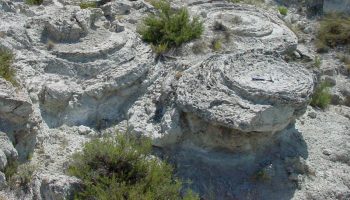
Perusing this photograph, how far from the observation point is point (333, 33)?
1369cm

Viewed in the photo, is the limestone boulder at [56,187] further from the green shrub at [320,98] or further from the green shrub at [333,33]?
the green shrub at [333,33]

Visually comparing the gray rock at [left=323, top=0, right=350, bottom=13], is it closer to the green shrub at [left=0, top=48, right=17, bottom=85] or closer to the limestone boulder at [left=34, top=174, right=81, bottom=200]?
the green shrub at [left=0, top=48, right=17, bottom=85]

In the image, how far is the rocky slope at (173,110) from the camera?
8.28 metres

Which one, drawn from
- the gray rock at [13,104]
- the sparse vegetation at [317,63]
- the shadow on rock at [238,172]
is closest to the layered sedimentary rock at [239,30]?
the sparse vegetation at [317,63]

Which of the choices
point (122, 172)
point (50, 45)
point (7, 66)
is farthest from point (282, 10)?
point (122, 172)

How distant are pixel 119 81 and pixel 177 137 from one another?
5.14ft

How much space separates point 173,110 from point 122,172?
1.77 meters

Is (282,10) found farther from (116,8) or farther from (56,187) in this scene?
(56,187)

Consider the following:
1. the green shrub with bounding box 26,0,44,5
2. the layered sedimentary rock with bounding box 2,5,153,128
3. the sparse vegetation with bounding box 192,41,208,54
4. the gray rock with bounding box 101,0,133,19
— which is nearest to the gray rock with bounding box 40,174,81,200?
the layered sedimentary rock with bounding box 2,5,153,128

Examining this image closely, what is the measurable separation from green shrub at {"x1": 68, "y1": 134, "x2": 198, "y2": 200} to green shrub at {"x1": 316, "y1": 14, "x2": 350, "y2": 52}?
7248 millimetres

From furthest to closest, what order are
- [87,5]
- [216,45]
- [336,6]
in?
[336,6] < [87,5] < [216,45]

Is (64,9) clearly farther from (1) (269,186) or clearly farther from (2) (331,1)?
(2) (331,1)

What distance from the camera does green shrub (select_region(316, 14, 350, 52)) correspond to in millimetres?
13414

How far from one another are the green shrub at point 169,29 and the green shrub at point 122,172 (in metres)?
3.19
